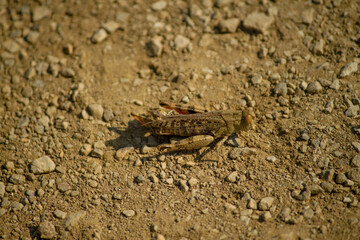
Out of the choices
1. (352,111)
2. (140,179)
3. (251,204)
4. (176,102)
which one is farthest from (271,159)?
(140,179)

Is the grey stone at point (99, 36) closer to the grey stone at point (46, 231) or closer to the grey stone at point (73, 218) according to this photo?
the grey stone at point (73, 218)

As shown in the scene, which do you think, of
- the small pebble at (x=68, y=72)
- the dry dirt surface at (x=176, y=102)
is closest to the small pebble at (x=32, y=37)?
the dry dirt surface at (x=176, y=102)

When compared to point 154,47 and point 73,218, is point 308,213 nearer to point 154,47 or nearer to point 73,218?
point 73,218

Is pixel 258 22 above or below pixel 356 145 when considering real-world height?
above

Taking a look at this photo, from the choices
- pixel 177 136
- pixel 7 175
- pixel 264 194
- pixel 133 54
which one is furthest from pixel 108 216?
pixel 133 54

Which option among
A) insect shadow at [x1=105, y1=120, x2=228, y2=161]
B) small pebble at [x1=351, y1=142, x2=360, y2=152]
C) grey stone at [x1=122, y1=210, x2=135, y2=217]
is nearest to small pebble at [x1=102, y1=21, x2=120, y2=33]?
insect shadow at [x1=105, y1=120, x2=228, y2=161]

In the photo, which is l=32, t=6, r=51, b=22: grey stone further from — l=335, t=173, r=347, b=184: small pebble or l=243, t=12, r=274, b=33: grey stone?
l=335, t=173, r=347, b=184: small pebble
